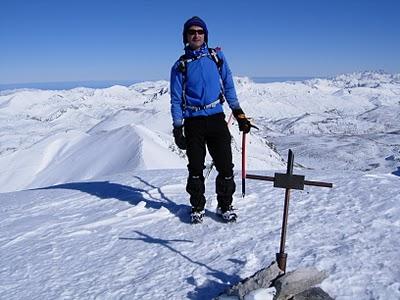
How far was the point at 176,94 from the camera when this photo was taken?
6727mm

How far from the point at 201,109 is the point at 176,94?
0.48 m

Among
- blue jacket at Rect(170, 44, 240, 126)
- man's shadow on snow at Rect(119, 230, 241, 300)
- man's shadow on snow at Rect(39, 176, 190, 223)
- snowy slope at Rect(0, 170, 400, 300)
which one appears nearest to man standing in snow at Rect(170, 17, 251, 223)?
blue jacket at Rect(170, 44, 240, 126)

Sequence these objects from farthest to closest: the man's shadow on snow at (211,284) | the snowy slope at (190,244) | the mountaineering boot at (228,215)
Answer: the mountaineering boot at (228,215) → the snowy slope at (190,244) → the man's shadow on snow at (211,284)

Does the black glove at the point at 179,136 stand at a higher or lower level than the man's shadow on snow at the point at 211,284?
higher

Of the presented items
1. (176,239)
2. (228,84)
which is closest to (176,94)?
(228,84)

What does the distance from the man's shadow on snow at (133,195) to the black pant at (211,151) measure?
28.9 inches

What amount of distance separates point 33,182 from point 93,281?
3554cm

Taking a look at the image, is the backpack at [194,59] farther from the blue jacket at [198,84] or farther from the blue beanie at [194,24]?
the blue beanie at [194,24]

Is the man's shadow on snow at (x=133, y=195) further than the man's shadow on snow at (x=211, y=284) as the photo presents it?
Yes

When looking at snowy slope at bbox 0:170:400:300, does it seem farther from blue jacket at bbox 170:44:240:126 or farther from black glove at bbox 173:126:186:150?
blue jacket at bbox 170:44:240:126

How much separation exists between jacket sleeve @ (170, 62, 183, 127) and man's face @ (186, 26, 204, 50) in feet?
1.38

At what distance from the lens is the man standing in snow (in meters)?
6.60

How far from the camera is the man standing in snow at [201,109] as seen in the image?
21.6 feet

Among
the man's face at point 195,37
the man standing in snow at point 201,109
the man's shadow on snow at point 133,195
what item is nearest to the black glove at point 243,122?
the man standing in snow at point 201,109
